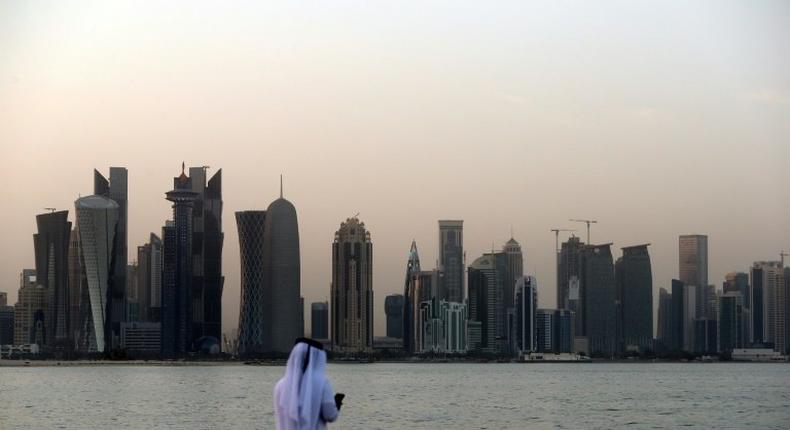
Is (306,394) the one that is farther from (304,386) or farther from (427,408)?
(427,408)

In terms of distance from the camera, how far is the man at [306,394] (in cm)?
1241

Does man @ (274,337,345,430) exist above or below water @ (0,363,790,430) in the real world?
above

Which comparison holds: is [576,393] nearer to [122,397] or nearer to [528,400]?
[528,400]

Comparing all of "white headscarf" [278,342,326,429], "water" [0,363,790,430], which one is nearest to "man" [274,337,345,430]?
"white headscarf" [278,342,326,429]

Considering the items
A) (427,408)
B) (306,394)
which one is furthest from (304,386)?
(427,408)

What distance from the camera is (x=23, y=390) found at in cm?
11181

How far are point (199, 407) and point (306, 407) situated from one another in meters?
68.4

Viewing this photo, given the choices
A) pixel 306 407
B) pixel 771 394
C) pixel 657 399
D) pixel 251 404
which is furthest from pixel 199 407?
pixel 306 407

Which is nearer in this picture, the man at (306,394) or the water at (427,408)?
the man at (306,394)

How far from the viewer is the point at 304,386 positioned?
12.4m

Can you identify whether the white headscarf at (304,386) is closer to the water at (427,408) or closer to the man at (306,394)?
the man at (306,394)

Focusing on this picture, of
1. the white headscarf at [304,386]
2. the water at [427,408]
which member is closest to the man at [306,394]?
the white headscarf at [304,386]

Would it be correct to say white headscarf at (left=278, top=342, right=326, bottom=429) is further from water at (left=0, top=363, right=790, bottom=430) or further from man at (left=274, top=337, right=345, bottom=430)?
water at (left=0, top=363, right=790, bottom=430)

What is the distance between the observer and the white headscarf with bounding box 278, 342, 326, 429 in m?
12.4
